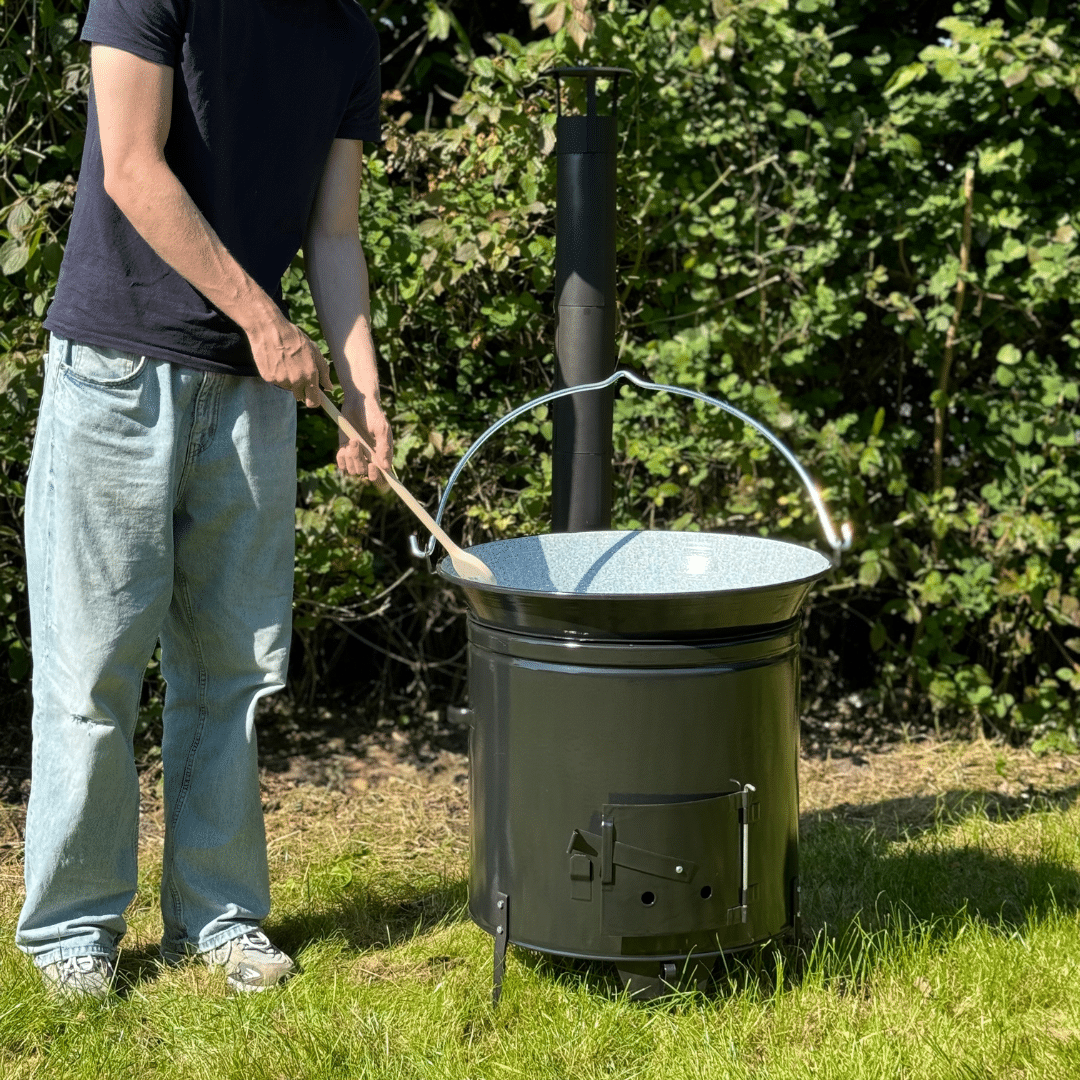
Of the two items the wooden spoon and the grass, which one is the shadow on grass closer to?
the grass

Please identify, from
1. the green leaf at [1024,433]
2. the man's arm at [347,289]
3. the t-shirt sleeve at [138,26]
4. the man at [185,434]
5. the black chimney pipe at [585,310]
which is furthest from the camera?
the green leaf at [1024,433]

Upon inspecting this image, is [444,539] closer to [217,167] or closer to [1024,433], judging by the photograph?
[217,167]

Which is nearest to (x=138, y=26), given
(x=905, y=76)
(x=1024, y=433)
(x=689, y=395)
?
(x=689, y=395)

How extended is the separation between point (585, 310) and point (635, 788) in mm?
1177

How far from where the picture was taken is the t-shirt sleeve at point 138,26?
242cm

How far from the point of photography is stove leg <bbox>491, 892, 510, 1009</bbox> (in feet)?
9.01

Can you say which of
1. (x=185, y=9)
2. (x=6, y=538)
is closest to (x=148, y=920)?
(x=6, y=538)

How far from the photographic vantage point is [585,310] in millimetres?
3211

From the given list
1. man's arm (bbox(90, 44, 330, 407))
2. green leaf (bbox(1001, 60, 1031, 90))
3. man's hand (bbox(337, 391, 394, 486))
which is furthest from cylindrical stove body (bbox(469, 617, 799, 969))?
green leaf (bbox(1001, 60, 1031, 90))

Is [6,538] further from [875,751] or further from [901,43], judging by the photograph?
[901,43]

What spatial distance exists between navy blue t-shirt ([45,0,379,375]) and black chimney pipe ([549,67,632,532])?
2.06 ft

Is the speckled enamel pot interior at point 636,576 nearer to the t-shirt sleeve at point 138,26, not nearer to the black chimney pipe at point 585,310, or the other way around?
the black chimney pipe at point 585,310

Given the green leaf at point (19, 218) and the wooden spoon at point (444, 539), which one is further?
the green leaf at point (19, 218)

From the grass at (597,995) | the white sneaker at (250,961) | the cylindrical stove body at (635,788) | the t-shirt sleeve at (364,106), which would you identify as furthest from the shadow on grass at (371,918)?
the t-shirt sleeve at (364,106)
